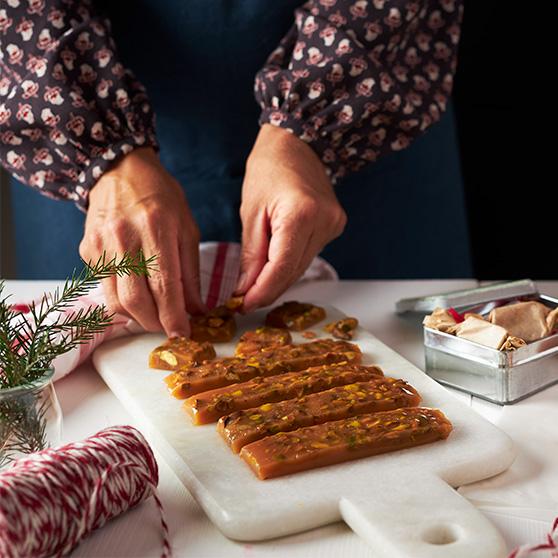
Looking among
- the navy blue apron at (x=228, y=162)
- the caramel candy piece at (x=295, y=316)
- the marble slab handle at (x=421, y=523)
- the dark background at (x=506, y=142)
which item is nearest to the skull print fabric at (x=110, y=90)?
the navy blue apron at (x=228, y=162)

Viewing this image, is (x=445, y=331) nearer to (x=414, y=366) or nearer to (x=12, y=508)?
(x=414, y=366)

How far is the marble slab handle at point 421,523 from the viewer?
31.9 inches

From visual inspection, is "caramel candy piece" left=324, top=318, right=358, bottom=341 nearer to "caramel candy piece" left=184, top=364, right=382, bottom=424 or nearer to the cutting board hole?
"caramel candy piece" left=184, top=364, right=382, bottom=424

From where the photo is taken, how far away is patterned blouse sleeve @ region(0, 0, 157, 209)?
152 centimetres

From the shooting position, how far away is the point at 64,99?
59.9 inches

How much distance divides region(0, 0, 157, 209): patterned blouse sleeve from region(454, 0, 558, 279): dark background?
1168 mm

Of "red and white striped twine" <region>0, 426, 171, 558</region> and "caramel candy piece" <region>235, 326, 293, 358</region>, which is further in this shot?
"caramel candy piece" <region>235, 326, 293, 358</region>

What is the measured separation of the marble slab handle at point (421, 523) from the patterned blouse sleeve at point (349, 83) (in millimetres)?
820

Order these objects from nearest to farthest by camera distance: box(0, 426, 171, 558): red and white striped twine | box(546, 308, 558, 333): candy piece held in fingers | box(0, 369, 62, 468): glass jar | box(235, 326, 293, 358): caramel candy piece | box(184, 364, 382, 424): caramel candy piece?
box(0, 426, 171, 558): red and white striped twine
box(0, 369, 62, 468): glass jar
box(184, 364, 382, 424): caramel candy piece
box(546, 308, 558, 333): candy piece held in fingers
box(235, 326, 293, 358): caramel candy piece

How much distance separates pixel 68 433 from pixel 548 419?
0.61m

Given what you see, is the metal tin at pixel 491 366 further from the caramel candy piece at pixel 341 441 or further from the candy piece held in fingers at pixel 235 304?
the candy piece held in fingers at pixel 235 304

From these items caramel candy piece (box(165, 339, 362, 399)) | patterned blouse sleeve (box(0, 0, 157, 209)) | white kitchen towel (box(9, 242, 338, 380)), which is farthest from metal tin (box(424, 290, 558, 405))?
patterned blouse sleeve (box(0, 0, 157, 209))

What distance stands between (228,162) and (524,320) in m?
0.87

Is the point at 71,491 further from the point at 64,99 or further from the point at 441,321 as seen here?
the point at 64,99
